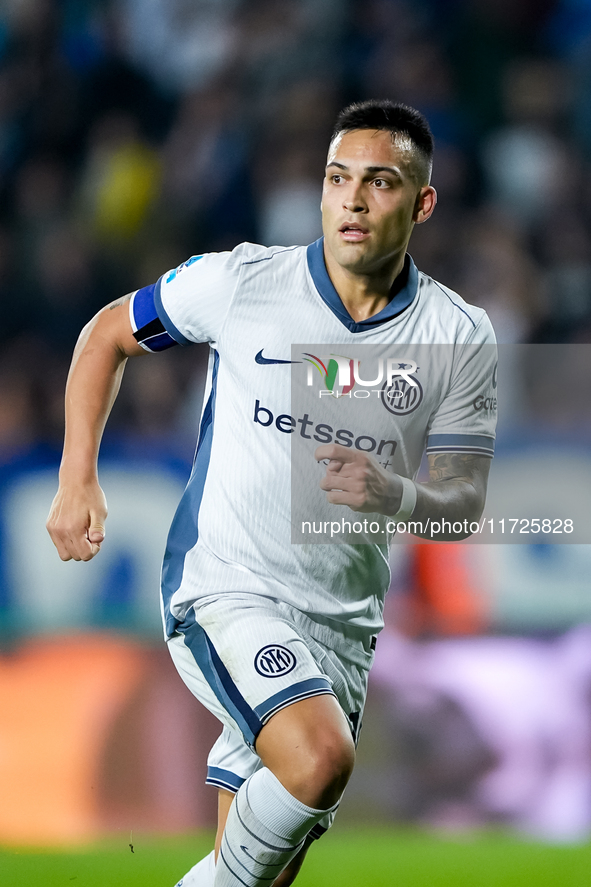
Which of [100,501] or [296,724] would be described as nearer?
[296,724]

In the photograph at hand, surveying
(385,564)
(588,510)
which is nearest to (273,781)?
(385,564)

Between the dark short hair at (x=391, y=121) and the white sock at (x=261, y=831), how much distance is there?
4.93 feet

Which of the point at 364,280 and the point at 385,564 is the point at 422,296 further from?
the point at 385,564

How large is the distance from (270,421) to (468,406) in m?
0.50

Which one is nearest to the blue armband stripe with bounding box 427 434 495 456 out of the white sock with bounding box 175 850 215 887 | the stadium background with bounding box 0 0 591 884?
the white sock with bounding box 175 850 215 887

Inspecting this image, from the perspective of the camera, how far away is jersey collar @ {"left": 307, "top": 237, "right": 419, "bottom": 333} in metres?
2.49

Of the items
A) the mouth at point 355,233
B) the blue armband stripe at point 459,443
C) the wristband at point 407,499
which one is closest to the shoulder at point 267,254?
the mouth at point 355,233

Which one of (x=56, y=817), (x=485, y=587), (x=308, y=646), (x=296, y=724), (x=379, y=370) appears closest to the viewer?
(x=296, y=724)

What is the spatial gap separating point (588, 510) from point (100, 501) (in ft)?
6.74

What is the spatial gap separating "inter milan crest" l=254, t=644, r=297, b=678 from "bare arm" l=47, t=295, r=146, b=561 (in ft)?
1.49

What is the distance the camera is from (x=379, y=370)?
250cm

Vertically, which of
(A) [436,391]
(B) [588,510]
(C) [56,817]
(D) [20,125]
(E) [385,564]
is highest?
(D) [20,125]

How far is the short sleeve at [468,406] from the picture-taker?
2.51m

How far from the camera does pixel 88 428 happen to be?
8.04 feet
